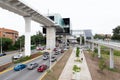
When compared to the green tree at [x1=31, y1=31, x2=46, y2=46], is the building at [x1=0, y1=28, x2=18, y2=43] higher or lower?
higher

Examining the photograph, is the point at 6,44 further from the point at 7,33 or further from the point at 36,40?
the point at 36,40

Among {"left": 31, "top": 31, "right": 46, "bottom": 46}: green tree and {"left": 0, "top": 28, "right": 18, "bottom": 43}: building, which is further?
{"left": 31, "top": 31, "right": 46, "bottom": 46}: green tree

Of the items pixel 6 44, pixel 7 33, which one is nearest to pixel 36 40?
pixel 7 33

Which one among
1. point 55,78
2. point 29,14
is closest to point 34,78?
point 55,78

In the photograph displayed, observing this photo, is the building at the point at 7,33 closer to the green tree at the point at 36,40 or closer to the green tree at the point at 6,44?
the green tree at the point at 36,40

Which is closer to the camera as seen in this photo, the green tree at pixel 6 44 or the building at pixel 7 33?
the green tree at pixel 6 44

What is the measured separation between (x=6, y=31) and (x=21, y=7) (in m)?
61.8

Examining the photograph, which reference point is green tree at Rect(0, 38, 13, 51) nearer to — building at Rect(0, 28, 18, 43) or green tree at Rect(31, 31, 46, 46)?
building at Rect(0, 28, 18, 43)

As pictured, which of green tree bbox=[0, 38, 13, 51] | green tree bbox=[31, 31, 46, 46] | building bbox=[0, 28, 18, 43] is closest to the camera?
green tree bbox=[0, 38, 13, 51]

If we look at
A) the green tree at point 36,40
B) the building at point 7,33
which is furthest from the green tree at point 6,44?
the green tree at point 36,40

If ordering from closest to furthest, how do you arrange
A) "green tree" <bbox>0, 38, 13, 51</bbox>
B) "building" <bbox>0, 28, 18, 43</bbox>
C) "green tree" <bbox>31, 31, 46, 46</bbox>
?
"green tree" <bbox>0, 38, 13, 51</bbox> < "building" <bbox>0, 28, 18, 43</bbox> < "green tree" <bbox>31, 31, 46, 46</bbox>


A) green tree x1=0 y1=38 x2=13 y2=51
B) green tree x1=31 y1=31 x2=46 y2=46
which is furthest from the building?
green tree x1=0 y1=38 x2=13 y2=51

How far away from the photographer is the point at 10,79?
29812mm

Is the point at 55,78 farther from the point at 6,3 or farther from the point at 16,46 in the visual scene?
the point at 16,46
